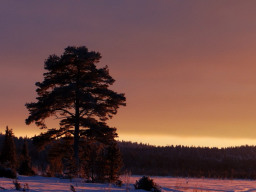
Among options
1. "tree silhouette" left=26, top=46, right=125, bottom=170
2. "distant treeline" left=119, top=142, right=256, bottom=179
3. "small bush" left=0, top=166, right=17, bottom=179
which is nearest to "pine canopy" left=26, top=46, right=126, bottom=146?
"tree silhouette" left=26, top=46, right=125, bottom=170

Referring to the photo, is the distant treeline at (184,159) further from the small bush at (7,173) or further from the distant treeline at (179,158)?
the small bush at (7,173)

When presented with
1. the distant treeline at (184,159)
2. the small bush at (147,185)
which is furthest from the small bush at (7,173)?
the distant treeline at (184,159)

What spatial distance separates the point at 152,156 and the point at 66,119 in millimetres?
91918

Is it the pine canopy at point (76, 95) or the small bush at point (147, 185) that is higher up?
the pine canopy at point (76, 95)

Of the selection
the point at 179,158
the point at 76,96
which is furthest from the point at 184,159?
the point at 76,96

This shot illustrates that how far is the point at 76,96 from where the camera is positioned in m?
31.9

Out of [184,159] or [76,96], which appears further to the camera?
[184,159]

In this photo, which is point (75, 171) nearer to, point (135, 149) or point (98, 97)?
point (98, 97)

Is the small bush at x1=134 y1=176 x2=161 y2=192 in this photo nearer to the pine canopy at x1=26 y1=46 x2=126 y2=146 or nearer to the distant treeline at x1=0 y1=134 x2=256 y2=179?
the pine canopy at x1=26 y1=46 x2=126 y2=146

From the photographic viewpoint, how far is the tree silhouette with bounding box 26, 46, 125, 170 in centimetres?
3198

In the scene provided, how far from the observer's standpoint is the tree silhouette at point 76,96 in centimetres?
3198

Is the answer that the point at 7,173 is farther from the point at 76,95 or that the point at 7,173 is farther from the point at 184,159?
the point at 184,159

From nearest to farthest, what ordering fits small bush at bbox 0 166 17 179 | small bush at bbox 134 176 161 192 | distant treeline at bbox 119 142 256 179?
small bush at bbox 134 176 161 192 < small bush at bbox 0 166 17 179 < distant treeline at bbox 119 142 256 179

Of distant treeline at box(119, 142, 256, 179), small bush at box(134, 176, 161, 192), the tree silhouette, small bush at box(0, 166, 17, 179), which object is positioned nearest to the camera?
small bush at box(134, 176, 161, 192)
